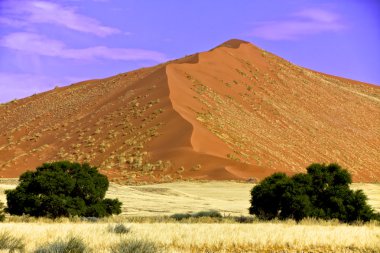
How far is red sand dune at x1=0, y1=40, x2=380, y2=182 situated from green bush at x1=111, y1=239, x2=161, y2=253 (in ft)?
136

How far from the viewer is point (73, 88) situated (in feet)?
360

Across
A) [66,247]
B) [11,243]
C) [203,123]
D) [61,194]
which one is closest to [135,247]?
[66,247]

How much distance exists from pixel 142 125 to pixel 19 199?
141 feet

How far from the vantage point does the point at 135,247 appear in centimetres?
1338

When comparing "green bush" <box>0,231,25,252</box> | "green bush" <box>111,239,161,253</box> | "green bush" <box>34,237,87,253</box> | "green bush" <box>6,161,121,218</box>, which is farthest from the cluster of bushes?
"green bush" <box>34,237,87,253</box>

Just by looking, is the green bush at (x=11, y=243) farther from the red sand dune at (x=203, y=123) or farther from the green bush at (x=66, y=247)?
the red sand dune at (x=203, y=123)

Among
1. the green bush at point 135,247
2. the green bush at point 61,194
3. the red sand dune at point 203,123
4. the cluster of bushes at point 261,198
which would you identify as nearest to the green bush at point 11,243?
the green bush at point 135,247

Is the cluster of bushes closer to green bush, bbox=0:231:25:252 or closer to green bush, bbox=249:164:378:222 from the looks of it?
green bush, bbox=249:164:378:222

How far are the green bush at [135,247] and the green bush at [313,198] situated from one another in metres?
12.7

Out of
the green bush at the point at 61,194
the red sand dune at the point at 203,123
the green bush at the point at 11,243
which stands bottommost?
the green bush at the point at 11,243

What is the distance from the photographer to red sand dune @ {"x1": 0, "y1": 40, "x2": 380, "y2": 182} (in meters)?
62.5

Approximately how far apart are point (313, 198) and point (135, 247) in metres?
14.8

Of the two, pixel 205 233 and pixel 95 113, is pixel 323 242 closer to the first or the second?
pixel 205 233

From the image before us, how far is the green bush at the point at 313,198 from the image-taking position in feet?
84.1
